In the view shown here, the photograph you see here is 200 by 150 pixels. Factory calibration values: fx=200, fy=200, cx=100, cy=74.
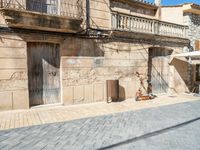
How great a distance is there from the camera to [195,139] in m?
4.96

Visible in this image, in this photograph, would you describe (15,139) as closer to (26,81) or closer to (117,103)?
(26,81)

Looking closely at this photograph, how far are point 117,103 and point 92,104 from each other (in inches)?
46.9

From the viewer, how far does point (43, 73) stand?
805 centimetres

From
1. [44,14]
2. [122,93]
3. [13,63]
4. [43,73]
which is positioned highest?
[44,14]

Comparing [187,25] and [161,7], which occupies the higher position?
[161,7]

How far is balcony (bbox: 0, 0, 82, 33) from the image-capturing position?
6.75m

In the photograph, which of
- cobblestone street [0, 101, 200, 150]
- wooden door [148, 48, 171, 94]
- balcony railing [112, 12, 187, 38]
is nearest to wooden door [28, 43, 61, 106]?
cobblestone street [0, 101, 200, 150]

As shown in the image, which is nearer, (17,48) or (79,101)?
(17,48)

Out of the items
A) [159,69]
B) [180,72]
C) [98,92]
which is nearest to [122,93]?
[98,92]

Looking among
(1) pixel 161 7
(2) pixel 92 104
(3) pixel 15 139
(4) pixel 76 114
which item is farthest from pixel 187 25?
(3) pixel 15 139

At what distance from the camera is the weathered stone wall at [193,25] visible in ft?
42.3

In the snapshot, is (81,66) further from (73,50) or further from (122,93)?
(122,93)

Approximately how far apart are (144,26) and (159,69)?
9.13 feet

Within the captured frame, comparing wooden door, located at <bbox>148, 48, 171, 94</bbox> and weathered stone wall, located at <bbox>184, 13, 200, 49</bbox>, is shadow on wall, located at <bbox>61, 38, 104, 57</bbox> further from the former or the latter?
weathered stone wall, located at <bbox>184, 13, 200, 49</bbox>
